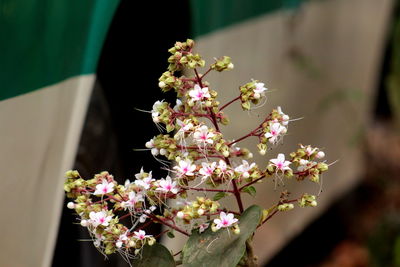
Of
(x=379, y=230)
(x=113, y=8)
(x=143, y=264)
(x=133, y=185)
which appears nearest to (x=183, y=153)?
(x=133, y=185)

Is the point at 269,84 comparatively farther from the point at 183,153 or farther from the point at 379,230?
the point at 183,153

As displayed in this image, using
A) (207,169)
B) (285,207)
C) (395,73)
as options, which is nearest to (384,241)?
(395,73)

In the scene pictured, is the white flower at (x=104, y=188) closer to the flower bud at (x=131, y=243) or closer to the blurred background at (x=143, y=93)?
the flower bud at (x=131, y=243)

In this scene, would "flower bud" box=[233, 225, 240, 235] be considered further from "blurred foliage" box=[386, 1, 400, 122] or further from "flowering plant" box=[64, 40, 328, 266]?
"blurred foliage" box=[386, 1, 400, 122]

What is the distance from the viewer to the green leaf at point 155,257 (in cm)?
136

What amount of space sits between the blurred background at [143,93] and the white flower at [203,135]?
28cm

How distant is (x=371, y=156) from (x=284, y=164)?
4271mm

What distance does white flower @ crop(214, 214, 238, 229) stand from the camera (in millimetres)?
1288

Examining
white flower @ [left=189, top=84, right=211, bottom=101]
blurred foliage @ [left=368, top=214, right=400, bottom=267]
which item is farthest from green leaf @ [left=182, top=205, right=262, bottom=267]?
blurred foliage @ [left=368, top=214, right=400, bottom=267]

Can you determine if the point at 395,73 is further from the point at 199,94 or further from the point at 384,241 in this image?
the point at 199,94

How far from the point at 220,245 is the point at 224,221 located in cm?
7

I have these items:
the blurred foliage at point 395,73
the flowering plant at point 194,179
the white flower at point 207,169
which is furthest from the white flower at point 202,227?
the blurred foliage at point 395,73

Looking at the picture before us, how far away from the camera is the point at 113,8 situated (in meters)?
2.06

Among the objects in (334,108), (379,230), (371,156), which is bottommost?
(371,156)
